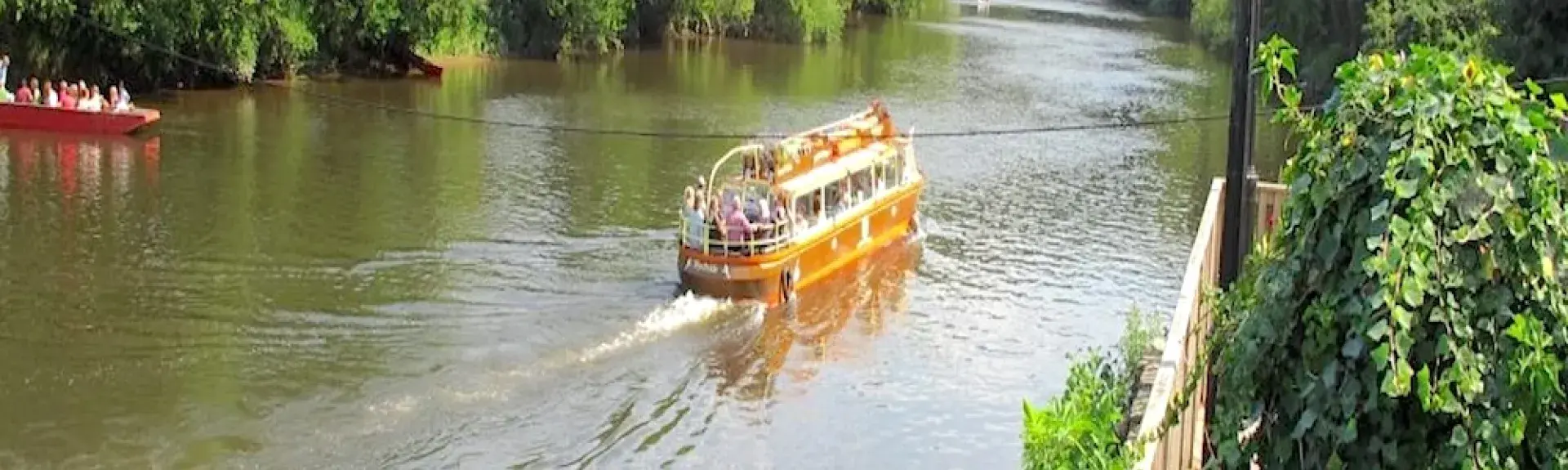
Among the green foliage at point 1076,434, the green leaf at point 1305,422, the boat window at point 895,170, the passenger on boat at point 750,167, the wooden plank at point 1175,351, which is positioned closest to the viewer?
the green leaf at point 1305,422

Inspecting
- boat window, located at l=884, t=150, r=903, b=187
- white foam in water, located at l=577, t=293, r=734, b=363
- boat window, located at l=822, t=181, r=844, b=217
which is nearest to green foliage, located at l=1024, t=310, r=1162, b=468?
white foam in water, located at l=577, t=293, r=734, b=363

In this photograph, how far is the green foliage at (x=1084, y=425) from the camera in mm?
7727

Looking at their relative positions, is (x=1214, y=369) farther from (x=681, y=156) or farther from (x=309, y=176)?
(x=681, y=156)

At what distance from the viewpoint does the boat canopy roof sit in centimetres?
2456

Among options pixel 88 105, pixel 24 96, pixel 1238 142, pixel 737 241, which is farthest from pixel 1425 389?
pixel 24 96

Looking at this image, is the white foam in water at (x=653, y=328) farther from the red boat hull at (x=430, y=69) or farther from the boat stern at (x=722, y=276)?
the red boat hull at (x=430, y=69)

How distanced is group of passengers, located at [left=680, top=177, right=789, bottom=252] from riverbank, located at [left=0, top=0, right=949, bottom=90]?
23.9 meters

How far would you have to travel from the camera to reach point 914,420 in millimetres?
18688

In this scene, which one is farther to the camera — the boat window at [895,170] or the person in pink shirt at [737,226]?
the boat window at [895,170]

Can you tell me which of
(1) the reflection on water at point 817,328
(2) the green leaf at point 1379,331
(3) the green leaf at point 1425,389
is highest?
(2) the green leaf at point 1379,331

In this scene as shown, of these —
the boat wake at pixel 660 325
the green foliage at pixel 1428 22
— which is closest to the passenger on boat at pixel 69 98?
the boat wake at pixel 660 325

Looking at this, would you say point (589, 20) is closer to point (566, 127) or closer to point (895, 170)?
point (566, 127)

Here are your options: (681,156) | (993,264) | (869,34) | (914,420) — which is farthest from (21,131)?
(869,34)

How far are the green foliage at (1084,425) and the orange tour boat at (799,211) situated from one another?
1211 centimetres
